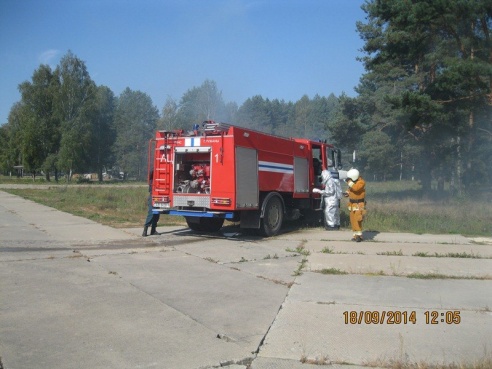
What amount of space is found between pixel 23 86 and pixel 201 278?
214 ft

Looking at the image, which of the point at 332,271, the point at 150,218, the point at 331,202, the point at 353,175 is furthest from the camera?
the point at 331,202

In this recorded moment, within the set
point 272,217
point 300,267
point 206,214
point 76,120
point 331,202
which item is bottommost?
point 300,267

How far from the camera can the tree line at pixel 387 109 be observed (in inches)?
819

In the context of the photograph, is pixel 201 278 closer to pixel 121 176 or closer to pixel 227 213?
pixel 227 213

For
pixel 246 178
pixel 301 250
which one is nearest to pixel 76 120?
pixel 246 178

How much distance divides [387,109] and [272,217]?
77.1ft

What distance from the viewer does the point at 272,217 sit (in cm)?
1223

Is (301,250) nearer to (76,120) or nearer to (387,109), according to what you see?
(387,109)

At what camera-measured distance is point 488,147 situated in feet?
92.7

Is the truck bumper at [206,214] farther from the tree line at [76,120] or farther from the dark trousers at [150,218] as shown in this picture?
the tree line at [76,120]

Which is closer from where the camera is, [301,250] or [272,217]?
[301,250]

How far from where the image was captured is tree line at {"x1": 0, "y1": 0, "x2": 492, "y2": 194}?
2080 centimetres

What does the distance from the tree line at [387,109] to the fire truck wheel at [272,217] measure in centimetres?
611
